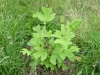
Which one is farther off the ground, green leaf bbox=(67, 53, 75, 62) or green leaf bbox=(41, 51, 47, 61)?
green leaf bbox=(41, 51, 47, 61)

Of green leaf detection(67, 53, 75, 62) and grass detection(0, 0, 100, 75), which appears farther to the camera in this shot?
grass detection(0, 0, 100, 75)

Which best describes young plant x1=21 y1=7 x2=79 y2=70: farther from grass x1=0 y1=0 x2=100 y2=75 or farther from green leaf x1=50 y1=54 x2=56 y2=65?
grass x1=0 y1=0 x2=100 y2=75

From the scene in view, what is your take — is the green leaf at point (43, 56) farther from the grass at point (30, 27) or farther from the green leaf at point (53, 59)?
the grass at point (30, 27)

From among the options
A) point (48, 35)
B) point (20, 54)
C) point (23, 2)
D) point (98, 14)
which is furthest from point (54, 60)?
point (23, 2)

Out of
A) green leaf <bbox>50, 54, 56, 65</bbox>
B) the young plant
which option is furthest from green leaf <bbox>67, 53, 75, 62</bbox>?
green leaf <bbox>50, 54, 56, 65</bbox>

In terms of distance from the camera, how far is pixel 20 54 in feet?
9.04

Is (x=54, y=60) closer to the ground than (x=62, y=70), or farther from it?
farther from it

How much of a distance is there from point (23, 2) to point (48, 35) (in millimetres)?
963

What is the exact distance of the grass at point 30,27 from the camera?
265cm

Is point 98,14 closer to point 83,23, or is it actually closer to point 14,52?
point 83,23

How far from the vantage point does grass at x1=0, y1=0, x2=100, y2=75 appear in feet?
8.70

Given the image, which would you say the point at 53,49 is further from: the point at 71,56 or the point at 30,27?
the point at 30,27

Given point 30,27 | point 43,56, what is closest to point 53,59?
point 43,56

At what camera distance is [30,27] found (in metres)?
2.96
